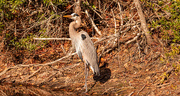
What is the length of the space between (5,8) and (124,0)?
13.8ft

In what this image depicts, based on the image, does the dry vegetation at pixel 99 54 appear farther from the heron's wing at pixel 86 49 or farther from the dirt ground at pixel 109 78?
the heron's wing at pixel 86 49

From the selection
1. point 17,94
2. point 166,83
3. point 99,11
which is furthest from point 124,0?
point 17,94

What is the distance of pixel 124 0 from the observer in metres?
8.58

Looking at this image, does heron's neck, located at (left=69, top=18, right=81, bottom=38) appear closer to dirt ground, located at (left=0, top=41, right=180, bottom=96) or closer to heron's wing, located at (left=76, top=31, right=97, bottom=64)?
heron's wing, located at (left=76, top=31, right=97, bottom=64)

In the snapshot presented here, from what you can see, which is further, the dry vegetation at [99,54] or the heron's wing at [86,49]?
the heron's wing at [86,49]

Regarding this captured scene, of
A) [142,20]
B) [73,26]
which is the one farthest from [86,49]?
[142,20]

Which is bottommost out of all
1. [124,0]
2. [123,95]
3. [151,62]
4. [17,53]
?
[123,95]

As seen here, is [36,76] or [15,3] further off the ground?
[15,3]

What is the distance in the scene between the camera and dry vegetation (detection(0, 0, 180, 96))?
19.3ft

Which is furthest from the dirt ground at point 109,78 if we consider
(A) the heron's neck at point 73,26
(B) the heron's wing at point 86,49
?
(A) the heron's neck at point 73,26

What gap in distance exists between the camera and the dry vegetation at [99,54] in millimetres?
5868

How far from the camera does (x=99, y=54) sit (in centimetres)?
758

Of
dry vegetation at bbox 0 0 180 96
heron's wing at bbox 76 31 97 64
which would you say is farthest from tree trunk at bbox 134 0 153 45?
heron's wing at bbox 76 31 97 64

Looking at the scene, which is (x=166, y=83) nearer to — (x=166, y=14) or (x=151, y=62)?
(x=151, y=62)
